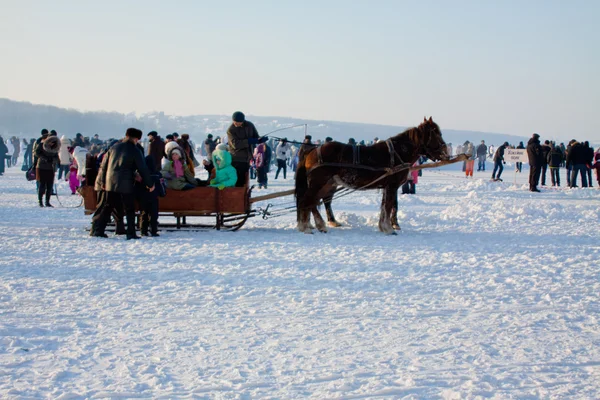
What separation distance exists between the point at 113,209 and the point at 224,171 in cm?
180

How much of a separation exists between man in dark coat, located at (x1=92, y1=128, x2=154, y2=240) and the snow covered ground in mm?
635

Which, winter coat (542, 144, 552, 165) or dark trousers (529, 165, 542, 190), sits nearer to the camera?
dark trousers (529, 165, 542, 190)

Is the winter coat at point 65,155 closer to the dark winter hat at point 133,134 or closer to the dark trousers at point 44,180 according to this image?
the dark trousers at point 44,180

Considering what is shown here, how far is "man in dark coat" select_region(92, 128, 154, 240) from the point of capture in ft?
34.3

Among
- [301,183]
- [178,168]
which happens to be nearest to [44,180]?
[178,168]

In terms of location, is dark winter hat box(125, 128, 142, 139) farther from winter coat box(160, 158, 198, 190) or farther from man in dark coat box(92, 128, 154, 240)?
winter coat box(160, 158, 198, 190)

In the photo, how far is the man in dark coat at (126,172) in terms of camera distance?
412 inches

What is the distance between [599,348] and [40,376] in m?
3.90

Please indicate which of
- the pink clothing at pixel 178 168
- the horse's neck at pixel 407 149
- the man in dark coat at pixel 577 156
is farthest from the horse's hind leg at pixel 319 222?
the man in dark coat at pixel 577 156

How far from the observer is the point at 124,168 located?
34.5ft

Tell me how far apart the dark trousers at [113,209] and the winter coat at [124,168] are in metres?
0.18

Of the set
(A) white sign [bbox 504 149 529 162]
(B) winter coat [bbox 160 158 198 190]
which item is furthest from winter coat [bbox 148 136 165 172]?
(A) white sign [bbox 504 149 529 162]

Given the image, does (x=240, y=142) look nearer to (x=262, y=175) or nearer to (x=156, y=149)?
(x=156, y=149)

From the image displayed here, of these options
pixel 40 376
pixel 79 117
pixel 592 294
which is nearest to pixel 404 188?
pixel 592 294
